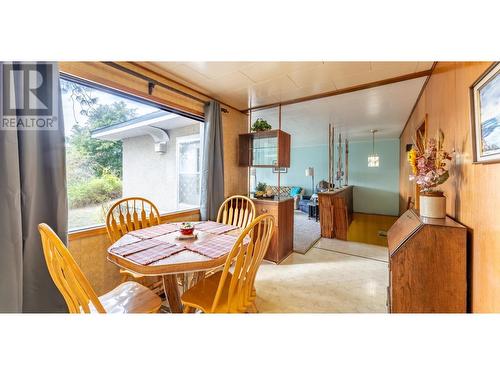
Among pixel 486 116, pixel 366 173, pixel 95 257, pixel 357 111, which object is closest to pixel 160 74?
pixel 95 257

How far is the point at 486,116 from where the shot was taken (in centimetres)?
99

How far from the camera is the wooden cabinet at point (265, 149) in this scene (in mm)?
2760

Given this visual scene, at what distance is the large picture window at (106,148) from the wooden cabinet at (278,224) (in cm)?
129

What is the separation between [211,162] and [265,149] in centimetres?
91

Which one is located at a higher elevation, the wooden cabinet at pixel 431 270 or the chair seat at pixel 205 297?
the wooden cabinet at pixel 431 270

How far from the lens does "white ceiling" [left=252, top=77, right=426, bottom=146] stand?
8.30 ft

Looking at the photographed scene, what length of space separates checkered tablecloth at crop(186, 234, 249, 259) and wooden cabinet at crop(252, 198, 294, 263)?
1.20m

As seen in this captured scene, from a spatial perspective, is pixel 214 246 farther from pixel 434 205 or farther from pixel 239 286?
pixel 434 205

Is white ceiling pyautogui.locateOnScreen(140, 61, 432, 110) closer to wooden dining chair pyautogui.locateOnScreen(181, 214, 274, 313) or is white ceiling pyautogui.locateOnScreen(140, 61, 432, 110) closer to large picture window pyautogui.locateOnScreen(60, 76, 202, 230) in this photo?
large picture window pyautogui.locateOnScreen(60, 76, 202, 230)

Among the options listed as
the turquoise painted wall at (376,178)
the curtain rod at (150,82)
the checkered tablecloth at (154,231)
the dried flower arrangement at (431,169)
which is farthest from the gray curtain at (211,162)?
the turquoise painted wall at (376,178)

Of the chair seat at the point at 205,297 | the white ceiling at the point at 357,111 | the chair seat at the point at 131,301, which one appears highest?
the white ceiling at the point at 357,111

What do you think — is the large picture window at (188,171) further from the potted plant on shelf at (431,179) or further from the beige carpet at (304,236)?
the potted plant on shelf at (431,179)
